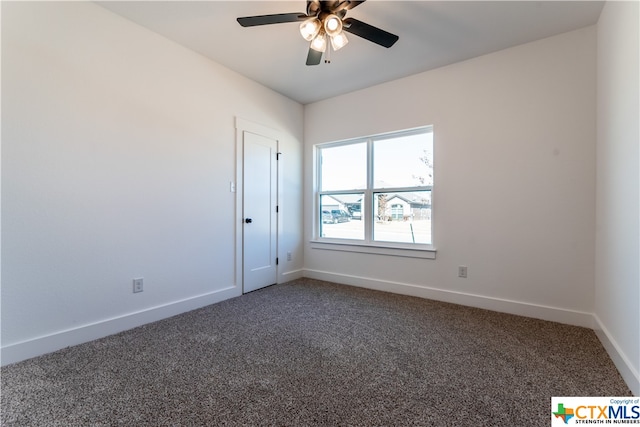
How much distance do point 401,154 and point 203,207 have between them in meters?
2.53

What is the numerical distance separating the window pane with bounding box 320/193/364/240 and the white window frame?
2.0 inches

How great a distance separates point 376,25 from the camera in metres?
2.49

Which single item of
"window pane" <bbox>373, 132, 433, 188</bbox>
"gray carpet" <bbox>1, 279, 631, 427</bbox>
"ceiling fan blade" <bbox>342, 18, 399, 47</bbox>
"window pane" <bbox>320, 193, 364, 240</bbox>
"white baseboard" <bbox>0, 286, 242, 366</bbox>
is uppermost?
"ceiling fan blade" <bbox>342, 18, 399, 47</bbox>

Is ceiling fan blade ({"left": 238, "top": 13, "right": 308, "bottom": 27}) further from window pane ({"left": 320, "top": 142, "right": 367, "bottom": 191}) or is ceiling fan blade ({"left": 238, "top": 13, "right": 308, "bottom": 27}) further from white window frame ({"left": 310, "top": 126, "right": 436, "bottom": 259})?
window pane ({"left": 320, "top": 142, "right": 367, "bottom": 191})

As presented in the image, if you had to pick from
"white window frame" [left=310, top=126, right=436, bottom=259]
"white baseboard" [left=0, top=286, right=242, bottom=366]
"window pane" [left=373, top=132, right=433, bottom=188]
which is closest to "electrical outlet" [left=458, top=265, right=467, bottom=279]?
"white window frame" [left=310, top=126, right=436, bottom=259]

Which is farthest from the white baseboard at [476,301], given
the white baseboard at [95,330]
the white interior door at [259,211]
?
the white baseboard at [95,330]

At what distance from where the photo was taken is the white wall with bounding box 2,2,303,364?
1929 millimetres

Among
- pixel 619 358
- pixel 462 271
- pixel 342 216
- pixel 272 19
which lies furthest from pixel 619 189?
pixel 342 216

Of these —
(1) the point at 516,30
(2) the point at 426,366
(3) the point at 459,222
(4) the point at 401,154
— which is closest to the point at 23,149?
(2) the point at 426,366

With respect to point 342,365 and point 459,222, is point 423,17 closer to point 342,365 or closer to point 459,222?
point 459,222

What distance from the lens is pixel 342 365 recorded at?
1.88 meters

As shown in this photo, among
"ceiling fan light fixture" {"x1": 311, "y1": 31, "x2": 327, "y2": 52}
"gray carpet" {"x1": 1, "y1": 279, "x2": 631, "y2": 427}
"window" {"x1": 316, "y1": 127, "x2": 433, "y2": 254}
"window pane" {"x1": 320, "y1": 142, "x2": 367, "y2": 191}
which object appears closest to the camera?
"gray carpet" {"x1": 1, "y1": 279, "x2": 631, "y2": 427}

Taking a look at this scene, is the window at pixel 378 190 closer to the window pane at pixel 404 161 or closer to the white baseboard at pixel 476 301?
the window pane at pixel 404 161

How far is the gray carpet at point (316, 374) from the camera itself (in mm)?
1422
